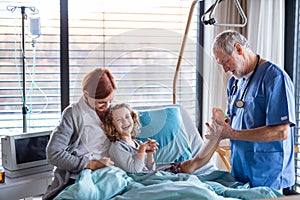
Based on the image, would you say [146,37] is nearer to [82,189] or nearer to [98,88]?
[98,88]

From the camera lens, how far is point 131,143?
7.30ft

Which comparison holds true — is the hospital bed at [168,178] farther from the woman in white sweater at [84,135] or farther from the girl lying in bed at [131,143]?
the woman in white sweater at [84,135]

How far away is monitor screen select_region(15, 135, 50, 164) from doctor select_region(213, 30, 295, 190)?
116 centimetres

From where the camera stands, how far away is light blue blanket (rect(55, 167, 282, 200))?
1706 mm

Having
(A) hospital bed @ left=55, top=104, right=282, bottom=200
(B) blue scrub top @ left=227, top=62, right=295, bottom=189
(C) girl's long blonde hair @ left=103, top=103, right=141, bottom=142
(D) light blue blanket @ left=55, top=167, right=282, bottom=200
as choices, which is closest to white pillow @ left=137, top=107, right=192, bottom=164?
(A) hospital bed @ left=55, top=104, right=282, bottom=200

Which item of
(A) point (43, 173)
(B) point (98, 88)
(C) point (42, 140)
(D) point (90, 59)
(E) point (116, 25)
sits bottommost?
(A) point (43, 173)

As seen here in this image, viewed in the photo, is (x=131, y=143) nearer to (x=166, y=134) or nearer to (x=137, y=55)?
(x=166, y=134)

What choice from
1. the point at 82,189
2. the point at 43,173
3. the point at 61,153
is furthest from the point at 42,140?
the point at 82,189

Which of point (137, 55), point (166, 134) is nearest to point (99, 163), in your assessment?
point (166, 134)

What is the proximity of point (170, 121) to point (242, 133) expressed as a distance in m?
0.63

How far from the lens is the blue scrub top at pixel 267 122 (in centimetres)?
196

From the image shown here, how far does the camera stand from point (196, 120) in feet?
8.52

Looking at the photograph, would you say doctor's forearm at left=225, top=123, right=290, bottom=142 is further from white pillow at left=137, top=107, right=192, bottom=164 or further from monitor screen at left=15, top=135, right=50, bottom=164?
monitor screen at left=15, top=135, right=50, bottom=164

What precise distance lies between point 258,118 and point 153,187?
2.03 feet
